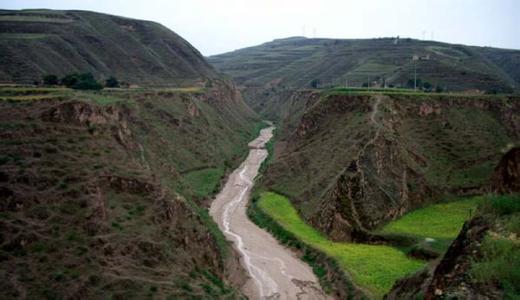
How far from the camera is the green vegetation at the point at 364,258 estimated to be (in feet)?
120

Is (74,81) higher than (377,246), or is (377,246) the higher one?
(74,81)

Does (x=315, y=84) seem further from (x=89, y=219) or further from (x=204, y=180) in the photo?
(x=89, y=219)

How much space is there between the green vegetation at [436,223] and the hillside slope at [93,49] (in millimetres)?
54416

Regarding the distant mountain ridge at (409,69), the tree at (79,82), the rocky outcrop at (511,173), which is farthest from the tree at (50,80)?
the distant mountain ridge at (409,69)

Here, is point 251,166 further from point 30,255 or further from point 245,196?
point 30,255

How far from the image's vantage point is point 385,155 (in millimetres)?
55531

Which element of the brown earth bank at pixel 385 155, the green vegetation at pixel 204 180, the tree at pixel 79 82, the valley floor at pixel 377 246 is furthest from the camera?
the green vegetation at pixel 204 180

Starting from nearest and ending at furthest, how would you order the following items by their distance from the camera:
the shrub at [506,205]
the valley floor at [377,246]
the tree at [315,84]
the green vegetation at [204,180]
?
the shrub at [506,205] < the valley floor at [377,246] < the green vegetation at [204,180] < the tree at [315,84]

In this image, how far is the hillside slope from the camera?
79.1 meters

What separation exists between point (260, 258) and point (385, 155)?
65.4ft

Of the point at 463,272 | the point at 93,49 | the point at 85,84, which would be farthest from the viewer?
the point at 93,49

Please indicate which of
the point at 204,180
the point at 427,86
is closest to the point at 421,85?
the point at 427,86

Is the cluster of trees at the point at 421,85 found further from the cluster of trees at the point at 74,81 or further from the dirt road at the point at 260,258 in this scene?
the cluster of trees at the point at 74,81

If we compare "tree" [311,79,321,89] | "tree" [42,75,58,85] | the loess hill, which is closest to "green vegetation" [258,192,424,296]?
the loess hill
